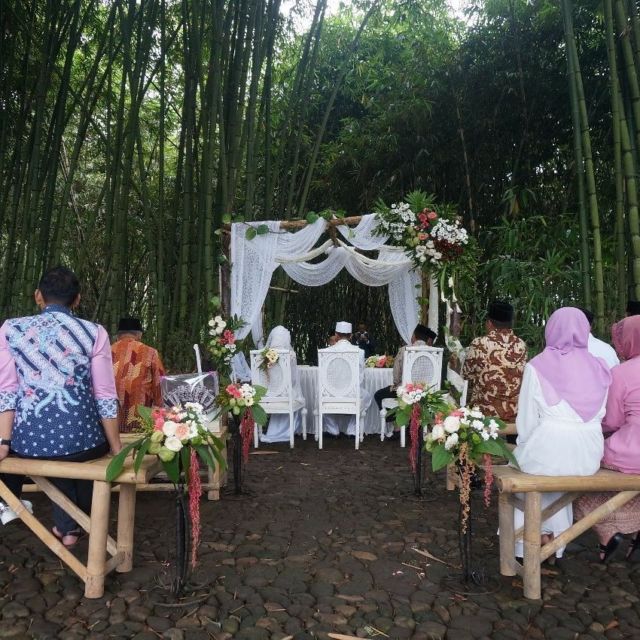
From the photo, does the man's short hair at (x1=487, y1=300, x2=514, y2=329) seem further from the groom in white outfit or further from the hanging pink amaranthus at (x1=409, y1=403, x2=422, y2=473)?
the groom in white outfit

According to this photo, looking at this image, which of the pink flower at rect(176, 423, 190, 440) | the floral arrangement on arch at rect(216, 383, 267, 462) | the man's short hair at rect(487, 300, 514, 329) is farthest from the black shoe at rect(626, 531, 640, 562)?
the pink flower at rect(176, 423, 190, 440)

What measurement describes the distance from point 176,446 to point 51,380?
0.56m

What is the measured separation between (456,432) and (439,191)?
15.7ft

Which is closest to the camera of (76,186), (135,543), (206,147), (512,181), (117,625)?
(117,625)

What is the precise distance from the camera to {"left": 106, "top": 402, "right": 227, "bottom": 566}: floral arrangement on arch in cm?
190

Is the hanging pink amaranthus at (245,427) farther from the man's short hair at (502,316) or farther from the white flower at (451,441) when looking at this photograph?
the man's short hair at (502,316)

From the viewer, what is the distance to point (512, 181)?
5.71 metres

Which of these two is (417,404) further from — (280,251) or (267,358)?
(280,251)

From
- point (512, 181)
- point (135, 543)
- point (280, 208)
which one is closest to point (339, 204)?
point (280, 208)

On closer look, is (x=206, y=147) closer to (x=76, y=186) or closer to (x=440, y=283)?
(x=440, y=283)

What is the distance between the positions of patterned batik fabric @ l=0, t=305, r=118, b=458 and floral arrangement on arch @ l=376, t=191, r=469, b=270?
11.6 feet

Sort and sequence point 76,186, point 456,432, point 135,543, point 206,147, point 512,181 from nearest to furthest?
point 456,432 < point 135,543 < point 206,147 < point 512,181 < point 76,186

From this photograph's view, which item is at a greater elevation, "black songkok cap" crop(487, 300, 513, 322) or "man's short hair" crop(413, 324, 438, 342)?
"black songkok cap" crop(487, 300, 513, 322)

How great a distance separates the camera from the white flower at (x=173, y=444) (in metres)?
1.89
